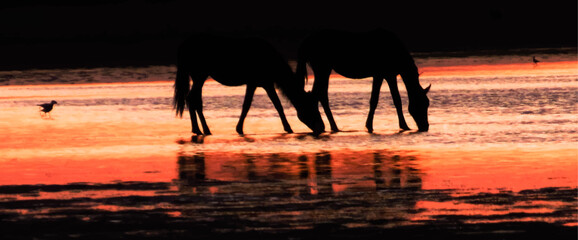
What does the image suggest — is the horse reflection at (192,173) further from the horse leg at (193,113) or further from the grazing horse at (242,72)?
the grazing horse at (242,72)

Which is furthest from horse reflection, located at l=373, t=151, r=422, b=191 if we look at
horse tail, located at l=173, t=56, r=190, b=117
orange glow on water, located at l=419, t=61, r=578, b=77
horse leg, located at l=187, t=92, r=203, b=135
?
orange glow on water, located at l=419, t=61, r=578, b=77

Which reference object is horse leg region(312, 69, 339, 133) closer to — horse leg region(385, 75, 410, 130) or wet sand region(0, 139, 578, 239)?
horse leg region(385, 75, 410, 130)

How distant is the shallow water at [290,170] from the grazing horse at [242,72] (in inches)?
17.1

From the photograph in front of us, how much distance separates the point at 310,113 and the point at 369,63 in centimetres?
129

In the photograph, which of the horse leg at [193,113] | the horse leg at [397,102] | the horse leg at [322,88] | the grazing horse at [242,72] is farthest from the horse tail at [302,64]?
the horse leg at [193,113]

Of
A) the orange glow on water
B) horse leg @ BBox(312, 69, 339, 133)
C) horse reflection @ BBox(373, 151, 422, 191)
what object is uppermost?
horse leg @ BBox(312, 69, 339, 133)

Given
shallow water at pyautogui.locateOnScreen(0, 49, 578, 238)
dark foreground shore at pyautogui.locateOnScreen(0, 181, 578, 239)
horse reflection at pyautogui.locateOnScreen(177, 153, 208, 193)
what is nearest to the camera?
dark foreground shore at pyautogui.locateOnScreen(0, 181, 578, 239)

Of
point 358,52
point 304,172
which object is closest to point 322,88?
point 358,52

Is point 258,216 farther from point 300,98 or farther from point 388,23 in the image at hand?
point 388,23

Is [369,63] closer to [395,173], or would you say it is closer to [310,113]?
[310,113]

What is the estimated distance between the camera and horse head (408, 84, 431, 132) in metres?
20.0

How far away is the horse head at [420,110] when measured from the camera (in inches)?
789

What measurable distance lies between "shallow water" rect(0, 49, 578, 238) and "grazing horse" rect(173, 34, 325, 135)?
43 cm

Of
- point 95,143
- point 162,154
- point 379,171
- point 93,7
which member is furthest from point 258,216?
point 93,7
